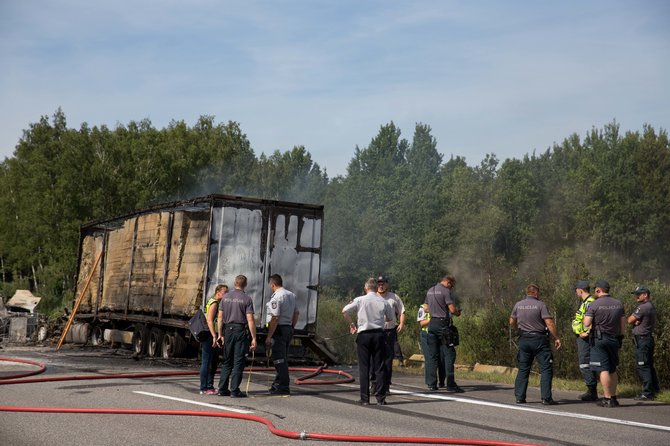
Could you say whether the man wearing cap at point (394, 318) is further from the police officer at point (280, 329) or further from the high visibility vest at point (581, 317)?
the high visibility vest at point (581, 317)

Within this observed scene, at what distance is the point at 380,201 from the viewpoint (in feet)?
257

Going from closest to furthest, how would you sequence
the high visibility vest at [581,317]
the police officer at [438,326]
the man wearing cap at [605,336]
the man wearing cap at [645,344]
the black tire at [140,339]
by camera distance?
the man wearing cap at [605,336]
the man wearing cap at [645,344]
the high visibility vest at [581,317]
the police officer at [438,326]
the black tire at [140,339]

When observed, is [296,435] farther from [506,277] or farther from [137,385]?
[506,277]

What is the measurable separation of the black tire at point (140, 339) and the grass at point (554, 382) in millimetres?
6655

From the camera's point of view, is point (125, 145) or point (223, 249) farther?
point (125, 145)

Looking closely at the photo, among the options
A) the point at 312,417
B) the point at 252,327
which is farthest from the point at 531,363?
the point at 252,327

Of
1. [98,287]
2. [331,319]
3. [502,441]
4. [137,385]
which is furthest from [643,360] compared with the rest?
[98,287]

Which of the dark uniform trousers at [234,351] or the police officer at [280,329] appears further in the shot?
the police officer at [280,329]

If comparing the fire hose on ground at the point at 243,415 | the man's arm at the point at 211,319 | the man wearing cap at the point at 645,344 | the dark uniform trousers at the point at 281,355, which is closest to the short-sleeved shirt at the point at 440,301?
the fire hose on ground at the point at 243,415

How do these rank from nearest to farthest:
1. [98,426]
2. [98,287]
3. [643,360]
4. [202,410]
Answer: [98,426], [202,410], [643,360], [98,287]

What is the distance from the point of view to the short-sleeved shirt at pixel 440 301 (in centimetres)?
1424

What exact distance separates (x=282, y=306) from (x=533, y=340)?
3.82 metres

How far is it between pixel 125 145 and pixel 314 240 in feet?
144

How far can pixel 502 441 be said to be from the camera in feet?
28.4
